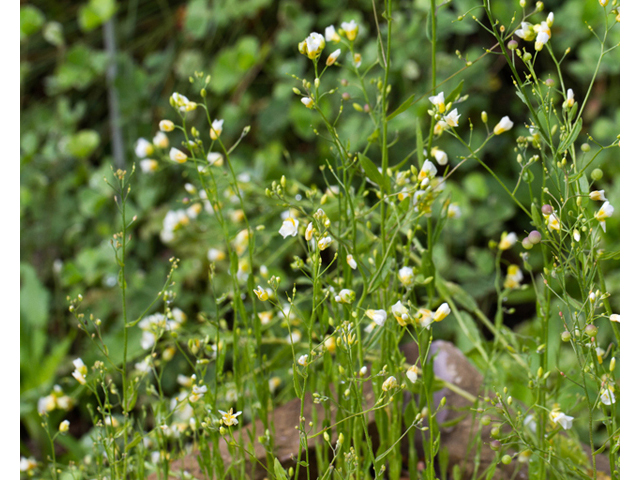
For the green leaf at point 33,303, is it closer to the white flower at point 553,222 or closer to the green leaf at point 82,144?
the green leaf at point 82,144

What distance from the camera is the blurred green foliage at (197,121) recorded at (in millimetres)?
1455

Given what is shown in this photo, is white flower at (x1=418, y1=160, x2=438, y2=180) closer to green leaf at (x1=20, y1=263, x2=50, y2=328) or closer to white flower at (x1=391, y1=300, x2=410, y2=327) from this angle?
white flower at (x1=391, y1=300, x2=410, y2=327)

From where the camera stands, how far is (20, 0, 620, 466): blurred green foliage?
1455 millimetres

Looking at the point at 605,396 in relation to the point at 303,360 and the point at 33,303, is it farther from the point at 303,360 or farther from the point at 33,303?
the point at 33,303

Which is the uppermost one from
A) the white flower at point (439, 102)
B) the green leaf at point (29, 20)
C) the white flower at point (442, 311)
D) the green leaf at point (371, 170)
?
the green leaf at point (29, 20)

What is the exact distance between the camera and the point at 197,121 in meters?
1.74

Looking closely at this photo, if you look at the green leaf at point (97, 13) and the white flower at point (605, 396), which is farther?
the green leaf at point (97, 13)

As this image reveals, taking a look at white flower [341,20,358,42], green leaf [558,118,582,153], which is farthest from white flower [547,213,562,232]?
white flower [341,20,358,42]

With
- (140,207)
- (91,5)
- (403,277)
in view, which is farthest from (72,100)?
(403,277)

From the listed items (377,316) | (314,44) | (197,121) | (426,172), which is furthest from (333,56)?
(197,121)

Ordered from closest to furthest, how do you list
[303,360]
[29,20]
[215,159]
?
1. [303,360]
2. [215,159]
3. [29,20]

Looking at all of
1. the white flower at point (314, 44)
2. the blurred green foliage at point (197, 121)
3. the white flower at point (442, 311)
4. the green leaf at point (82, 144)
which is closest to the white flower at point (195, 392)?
the white flower at point (442, 311)

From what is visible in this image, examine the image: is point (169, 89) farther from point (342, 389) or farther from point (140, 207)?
point (342, 389)

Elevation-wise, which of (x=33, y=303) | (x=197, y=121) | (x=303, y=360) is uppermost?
(x=197, y=121)
